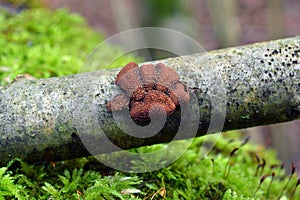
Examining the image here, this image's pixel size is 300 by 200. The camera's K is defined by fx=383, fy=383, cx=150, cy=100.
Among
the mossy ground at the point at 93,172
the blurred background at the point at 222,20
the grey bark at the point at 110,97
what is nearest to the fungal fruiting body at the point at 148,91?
the grey bark at the point at 110,97

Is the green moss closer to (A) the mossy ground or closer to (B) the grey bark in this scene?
(A) the mossy ground

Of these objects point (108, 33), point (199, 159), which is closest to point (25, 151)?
point (199, 159)

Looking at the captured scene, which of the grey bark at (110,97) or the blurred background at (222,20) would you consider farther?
the blurred background at (222,20)

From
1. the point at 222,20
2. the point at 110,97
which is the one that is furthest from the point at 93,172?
the point at 222,20

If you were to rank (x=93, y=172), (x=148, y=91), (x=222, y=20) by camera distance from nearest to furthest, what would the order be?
1. (x=148, y=91)
2. (x=93, y=172)
3. (x=222, y=20)

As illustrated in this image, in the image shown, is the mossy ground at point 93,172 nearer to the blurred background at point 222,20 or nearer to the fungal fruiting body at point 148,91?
the fungal fruiting body at point 148,91

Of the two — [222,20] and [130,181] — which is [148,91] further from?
[222,20]

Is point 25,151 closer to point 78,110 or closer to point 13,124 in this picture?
point 13,124
